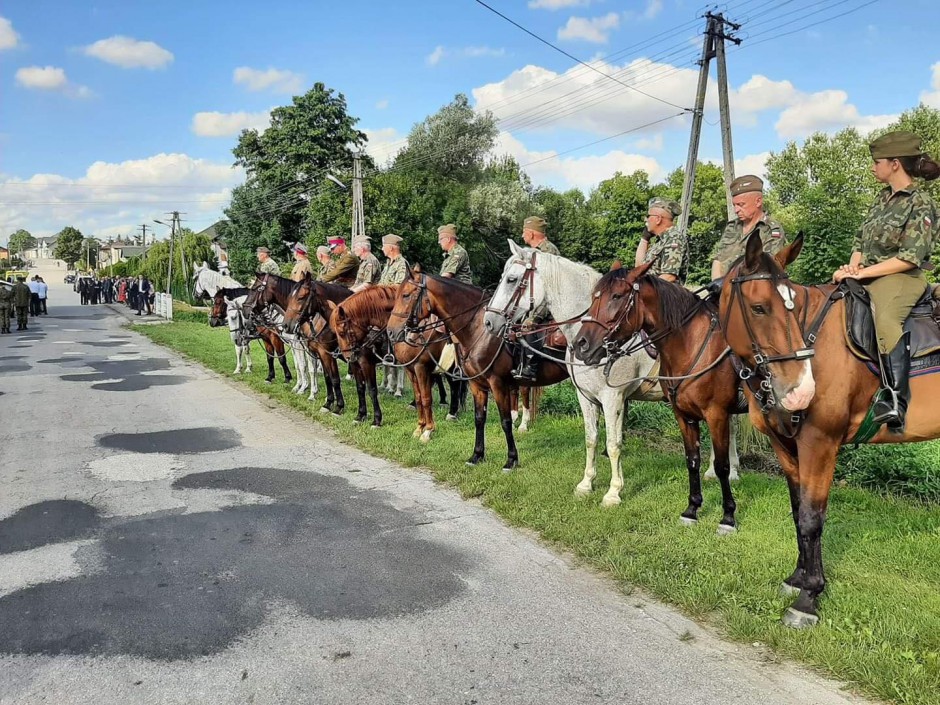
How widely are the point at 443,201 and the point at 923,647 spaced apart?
42.1m

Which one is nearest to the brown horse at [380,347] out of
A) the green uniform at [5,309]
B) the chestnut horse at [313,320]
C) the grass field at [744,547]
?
the grass field at [744,547]

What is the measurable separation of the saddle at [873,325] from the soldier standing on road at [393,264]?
7.29m

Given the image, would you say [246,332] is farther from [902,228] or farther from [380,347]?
[902,228]

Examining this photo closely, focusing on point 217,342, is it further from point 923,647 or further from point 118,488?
point 923,647

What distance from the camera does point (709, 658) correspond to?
3.52 metres

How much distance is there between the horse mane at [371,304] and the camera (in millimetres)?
9164

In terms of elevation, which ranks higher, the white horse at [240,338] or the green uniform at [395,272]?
the green uniform at [395,272]

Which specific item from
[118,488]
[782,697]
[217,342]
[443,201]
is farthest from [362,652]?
[443,201]

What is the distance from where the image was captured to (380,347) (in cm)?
1015

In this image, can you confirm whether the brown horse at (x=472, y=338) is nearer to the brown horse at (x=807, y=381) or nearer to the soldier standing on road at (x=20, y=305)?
the brown horse at (x=807, y=381)

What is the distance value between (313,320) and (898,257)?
8822mm

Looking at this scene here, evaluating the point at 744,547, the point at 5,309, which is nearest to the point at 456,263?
the point at 744,547

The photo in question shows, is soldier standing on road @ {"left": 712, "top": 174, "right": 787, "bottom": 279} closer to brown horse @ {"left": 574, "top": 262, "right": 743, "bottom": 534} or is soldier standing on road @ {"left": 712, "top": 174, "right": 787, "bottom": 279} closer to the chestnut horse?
brown horse @ {"left": 574, "top": 262, "right": 743, "bottom": 534}

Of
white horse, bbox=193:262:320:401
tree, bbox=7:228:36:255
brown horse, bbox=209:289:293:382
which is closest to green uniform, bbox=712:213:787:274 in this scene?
white horse, bbox=193:262:320:401
